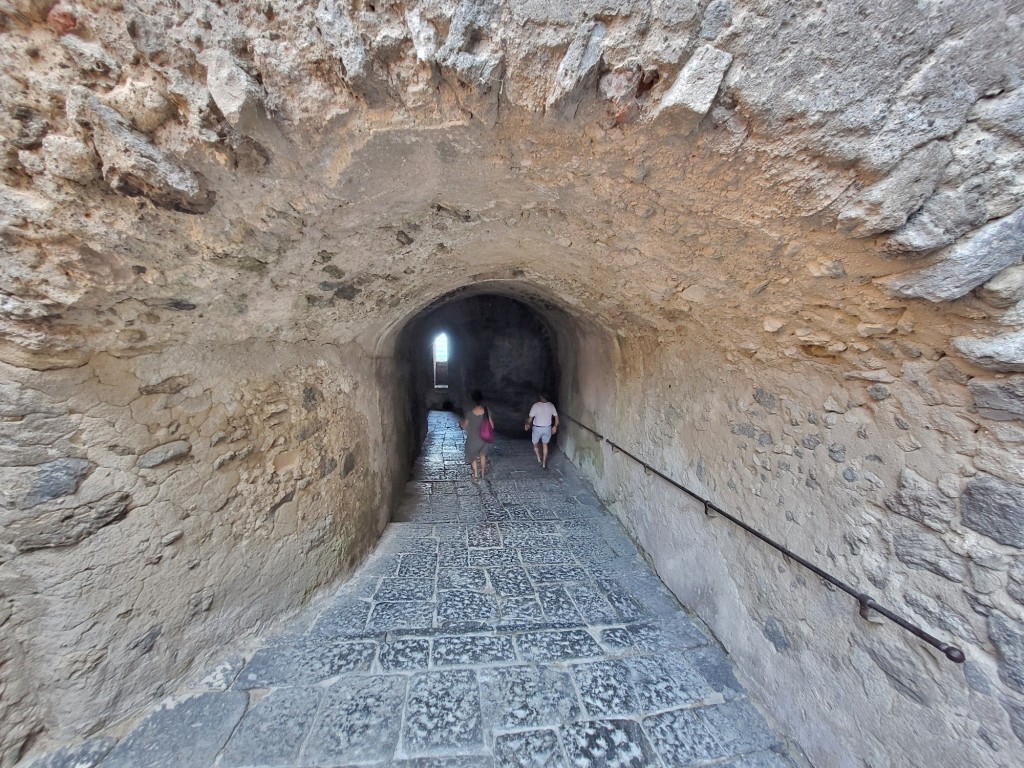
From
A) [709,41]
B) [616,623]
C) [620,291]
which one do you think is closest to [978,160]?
[709,41]

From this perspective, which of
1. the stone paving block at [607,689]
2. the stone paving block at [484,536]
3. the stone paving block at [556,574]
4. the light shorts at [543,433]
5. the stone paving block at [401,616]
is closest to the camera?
the stone paving block at [607,689]

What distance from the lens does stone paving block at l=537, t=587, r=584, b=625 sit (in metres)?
2.32

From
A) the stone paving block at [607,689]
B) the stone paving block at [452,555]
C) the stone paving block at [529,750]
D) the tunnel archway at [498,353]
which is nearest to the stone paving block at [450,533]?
the stone paving block at [452,555]

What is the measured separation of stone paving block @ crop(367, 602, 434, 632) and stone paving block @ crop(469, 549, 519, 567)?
561mm

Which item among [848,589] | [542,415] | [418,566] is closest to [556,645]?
[418,566]

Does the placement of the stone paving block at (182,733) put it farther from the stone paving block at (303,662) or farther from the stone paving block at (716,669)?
the stone paving block at (716,669)

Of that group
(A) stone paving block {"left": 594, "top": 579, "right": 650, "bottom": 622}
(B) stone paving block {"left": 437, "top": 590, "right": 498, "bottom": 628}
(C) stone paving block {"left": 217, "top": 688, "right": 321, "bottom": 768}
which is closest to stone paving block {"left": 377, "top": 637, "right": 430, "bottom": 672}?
→ (B) stone paving block {"left": 437, "top": 590, "right": 498, "bottom": 628}

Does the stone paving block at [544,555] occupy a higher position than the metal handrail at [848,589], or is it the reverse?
the metal handrail at [848,589]

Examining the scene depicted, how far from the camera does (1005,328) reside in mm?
1046

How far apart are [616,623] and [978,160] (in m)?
2.51

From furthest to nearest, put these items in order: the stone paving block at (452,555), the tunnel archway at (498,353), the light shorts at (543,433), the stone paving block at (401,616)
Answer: the light shorts at (543,433) → the tunnel archway at (498,353) → the stone paving block at (452,555) → the stone paving block at (401,616)

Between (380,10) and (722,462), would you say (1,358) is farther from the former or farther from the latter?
(722,462)

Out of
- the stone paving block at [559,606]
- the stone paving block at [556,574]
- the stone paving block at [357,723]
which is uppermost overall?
the stone paving block at [556,574]

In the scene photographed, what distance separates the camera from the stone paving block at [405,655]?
6.40 ft
